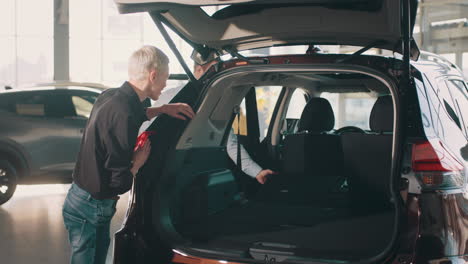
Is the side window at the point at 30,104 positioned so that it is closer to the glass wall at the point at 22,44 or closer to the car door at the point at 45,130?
the car door at the point at 45,130

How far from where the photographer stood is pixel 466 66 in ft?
46.1

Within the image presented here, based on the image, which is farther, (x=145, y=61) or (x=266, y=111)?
(x=266, y=111)

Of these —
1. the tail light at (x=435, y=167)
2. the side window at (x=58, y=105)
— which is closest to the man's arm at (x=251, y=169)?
the tail light at (x=435, y=167)

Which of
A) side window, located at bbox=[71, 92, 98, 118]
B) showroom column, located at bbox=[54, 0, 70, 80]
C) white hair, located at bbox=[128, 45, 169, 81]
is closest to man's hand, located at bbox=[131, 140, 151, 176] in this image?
white hair, located at bbox=[128, 45, 169, 81]

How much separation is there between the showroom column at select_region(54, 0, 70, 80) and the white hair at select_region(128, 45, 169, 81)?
51.9 feet

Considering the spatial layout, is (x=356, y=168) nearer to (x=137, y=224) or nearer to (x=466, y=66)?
(x=137, y=224)

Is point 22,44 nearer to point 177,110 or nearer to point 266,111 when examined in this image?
point 266,111

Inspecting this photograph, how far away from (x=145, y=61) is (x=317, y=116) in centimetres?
194

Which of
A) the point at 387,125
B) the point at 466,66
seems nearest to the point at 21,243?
the point at 387,125

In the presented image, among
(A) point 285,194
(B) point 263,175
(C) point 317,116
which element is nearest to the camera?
(B) point 263,175

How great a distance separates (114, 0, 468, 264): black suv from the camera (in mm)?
2832

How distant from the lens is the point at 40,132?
9.28 meters

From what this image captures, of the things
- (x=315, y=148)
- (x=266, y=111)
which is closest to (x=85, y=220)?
(x=315, y=148)

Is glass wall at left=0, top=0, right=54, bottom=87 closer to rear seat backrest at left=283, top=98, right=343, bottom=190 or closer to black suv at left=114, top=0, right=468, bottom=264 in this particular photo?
rear seat backrest at left=283, top=98, right=343, bottom=190
